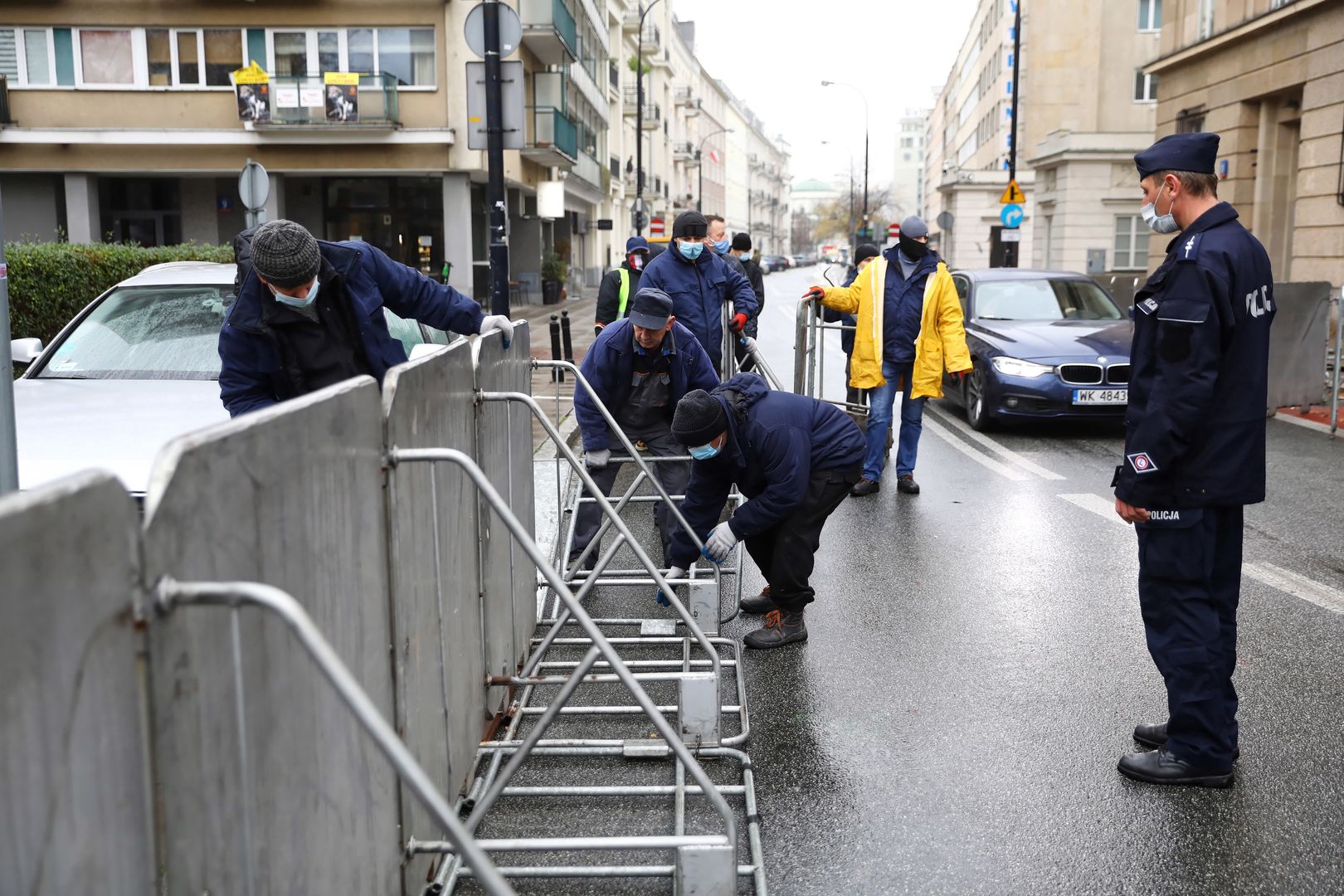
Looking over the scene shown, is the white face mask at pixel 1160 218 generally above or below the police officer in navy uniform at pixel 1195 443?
above

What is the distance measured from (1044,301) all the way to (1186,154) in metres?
10.2

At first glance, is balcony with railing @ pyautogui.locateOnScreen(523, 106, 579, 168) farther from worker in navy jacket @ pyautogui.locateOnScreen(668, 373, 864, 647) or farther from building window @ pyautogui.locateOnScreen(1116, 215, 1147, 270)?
worker in navy jacket @ pyautogui.locateOnScreen(668, 373, 864, 647)

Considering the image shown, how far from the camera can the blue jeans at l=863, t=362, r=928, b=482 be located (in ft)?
30.8

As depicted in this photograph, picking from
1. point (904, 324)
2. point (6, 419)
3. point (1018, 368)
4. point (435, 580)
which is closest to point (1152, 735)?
point (435, 580)

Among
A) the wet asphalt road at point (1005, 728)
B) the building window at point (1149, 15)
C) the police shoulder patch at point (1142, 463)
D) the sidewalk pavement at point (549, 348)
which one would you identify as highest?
the building window at point (1149, 15)

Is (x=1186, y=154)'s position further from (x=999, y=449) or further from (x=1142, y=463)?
(x=999, y=449)

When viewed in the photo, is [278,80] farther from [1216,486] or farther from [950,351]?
[1216,486]

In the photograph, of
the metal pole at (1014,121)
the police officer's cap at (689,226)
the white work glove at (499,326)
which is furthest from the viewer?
the metal pole at (1014,121)

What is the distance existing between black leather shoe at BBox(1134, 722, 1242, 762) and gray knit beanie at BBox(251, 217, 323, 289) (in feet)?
11.2

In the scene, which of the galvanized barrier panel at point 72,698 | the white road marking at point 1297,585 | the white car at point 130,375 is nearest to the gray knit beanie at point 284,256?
the white car at point 130,375

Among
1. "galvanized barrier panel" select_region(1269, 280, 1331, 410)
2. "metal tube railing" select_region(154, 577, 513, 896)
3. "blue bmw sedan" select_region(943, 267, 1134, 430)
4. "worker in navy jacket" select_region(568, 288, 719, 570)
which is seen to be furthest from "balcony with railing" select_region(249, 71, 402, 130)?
"metal tube railing" select_region(154, 577, 513, 896)

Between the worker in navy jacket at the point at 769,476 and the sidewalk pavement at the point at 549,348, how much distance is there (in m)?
1.27

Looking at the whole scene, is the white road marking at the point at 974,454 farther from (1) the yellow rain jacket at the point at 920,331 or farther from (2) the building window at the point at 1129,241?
(2) the building window at the point at 1129,241

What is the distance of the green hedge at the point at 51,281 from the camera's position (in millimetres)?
13625
